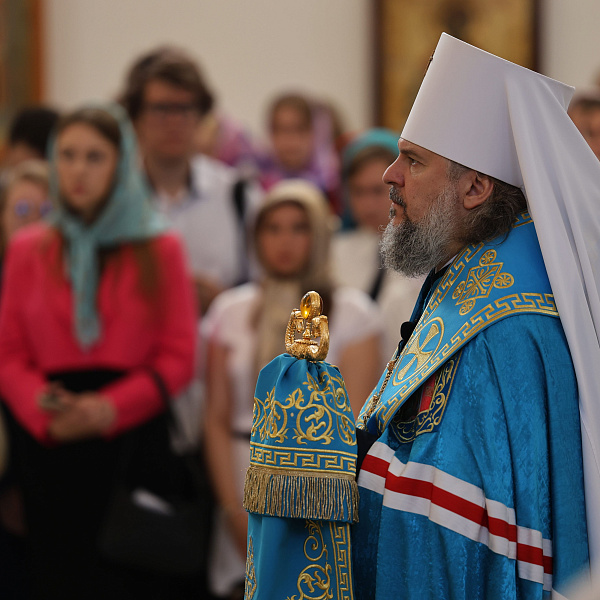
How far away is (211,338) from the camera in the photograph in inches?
187

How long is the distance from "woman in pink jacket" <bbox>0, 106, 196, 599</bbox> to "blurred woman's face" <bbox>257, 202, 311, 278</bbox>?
0.37 m

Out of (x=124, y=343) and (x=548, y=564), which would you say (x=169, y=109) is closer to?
(x=124, y=343)

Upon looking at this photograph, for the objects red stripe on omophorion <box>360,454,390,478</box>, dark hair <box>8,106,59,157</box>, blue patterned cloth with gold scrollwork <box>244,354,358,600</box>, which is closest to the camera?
blue patterned cloth with gold scrollwork <box>244,354,358,600</box>

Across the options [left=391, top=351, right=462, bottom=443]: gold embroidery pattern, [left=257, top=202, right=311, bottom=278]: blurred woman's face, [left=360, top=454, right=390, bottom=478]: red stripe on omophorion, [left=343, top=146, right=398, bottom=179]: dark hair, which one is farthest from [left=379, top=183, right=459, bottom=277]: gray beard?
[left=343, top=146, right=398, bottom=179]: dark hair

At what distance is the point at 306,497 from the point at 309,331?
400mm

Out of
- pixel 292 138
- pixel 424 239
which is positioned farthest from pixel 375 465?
pixel 292 138

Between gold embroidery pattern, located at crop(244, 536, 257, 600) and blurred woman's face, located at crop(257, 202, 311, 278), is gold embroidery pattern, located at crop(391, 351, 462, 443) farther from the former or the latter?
blurred woman's face, located at crop(257, 202, 311, 278)

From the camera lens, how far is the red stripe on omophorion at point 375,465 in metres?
2.54

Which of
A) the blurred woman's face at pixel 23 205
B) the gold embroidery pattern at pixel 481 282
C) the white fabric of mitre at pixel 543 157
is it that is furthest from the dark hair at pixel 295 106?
the gold embroidery pattern at pixel 481 282

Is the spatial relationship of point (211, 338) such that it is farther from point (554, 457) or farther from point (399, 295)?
point (554, 457)

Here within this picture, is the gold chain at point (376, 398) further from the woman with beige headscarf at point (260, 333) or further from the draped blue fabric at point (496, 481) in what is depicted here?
the woman with beige headscarf at point (260, 333)

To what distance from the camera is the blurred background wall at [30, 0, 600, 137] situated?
→ 891 centimetres

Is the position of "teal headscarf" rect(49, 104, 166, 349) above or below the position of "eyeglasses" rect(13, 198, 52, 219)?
below

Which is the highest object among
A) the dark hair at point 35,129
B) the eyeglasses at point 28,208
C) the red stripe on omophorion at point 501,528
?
the dark hair at point 35,129
